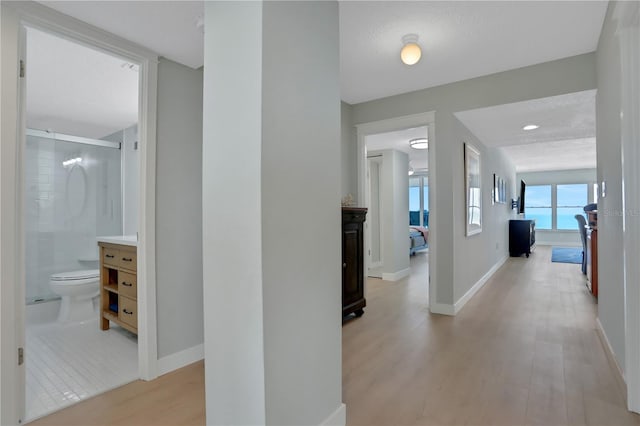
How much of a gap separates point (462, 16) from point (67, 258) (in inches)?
188

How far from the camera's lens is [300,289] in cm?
134

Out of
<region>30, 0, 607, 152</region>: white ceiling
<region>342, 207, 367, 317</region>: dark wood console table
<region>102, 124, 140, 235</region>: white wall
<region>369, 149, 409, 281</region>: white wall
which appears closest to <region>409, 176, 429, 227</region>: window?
<region>369, 149, 409, 281</region>: white wall

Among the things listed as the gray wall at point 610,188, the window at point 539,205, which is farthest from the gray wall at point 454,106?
the window at point 539,205

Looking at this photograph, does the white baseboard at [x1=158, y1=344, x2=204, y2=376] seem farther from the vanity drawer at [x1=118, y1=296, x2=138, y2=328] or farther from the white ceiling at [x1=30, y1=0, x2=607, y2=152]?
the white ceiling at [x1=30, y1=0, x2=607, y2=152]

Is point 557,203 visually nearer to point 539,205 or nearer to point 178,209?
point 539,205

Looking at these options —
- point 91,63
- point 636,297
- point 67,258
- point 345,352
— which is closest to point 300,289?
point 345,352

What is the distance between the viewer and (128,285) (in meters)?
2.65

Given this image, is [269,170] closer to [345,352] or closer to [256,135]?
[256,135]

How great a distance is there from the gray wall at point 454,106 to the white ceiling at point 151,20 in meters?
2.25

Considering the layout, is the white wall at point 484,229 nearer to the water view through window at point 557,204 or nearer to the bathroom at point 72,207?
the bathroom at point 72,207

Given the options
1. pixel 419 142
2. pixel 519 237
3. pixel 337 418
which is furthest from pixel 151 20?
pixel 519 237

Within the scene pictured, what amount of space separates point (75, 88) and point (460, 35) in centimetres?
344

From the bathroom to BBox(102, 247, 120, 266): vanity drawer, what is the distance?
0.54 m

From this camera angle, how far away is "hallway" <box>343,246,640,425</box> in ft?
5.57
